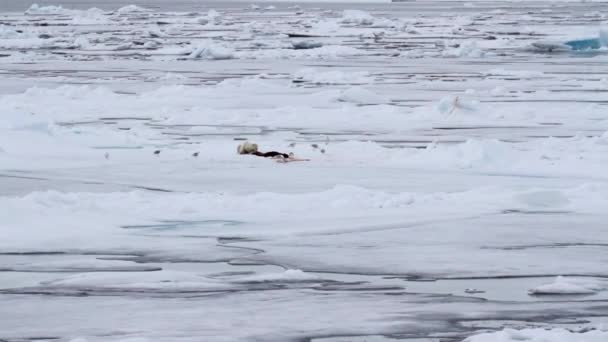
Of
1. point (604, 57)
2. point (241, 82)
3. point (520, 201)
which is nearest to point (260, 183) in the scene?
point (520, 201)

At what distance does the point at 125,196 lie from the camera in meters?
7.01

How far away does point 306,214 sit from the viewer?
21.4 feet

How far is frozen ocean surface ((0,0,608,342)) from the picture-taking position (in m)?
4.38

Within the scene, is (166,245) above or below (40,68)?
below

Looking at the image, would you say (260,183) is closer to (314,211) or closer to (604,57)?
(314,211)

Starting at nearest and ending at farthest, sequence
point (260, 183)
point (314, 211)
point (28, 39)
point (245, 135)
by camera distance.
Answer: point (314, 211) < point (260, 183) < point (245, 135) < point (28, 39)

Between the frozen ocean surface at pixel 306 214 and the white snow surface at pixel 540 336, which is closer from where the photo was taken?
the white snow surface at pixel 540 336

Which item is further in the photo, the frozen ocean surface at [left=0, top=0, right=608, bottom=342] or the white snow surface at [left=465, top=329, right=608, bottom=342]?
the frozen ocean surface at [left=0, top=0, right=608, bottom=342]

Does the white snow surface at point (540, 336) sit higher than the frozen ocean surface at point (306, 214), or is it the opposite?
the frozen ocean surface at point (306, 214)

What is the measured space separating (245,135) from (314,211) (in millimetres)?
3942

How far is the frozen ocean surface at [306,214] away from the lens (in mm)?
4375

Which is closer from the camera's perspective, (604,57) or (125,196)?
(125,196)

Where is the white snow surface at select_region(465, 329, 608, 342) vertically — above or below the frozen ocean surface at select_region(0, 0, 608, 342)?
below

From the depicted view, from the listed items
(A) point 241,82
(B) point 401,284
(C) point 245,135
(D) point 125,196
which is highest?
(A) point 241,82
